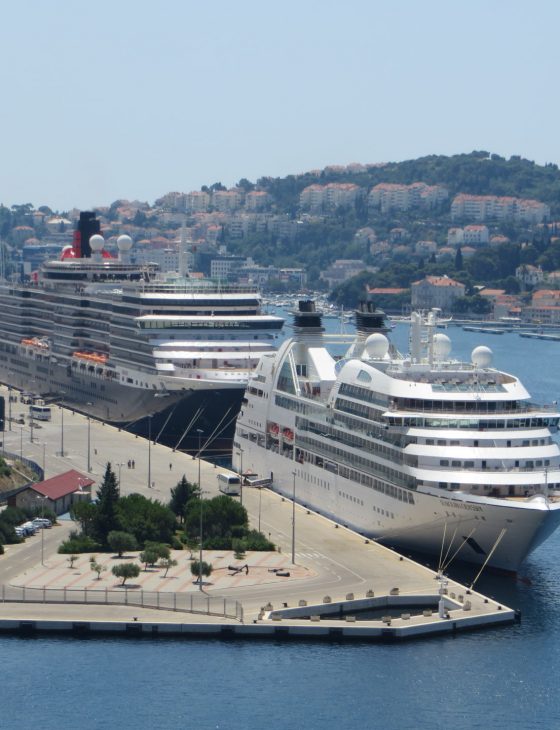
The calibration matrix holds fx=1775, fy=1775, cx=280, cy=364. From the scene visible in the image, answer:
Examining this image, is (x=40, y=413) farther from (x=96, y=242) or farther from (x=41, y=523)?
(x=41, y=523)

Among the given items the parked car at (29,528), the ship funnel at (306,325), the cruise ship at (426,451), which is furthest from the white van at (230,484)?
the parked car at (29,528)

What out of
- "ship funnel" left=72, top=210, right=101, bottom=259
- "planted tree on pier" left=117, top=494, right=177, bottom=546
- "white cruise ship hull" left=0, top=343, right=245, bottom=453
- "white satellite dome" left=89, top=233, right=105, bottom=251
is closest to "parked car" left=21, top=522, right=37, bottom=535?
"planted tree on pier" left=117, top=494, right=177, bottom=546

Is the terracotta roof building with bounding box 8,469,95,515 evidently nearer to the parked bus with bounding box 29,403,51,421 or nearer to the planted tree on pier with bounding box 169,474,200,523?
the planted tree on pier with bounding box 169,474,200,523

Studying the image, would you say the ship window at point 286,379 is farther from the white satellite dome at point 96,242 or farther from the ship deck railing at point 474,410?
the white satellite dome at point 96,242

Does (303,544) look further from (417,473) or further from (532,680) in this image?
(532,680)

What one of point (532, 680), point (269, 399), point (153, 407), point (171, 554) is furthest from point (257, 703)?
point (153, 407)
